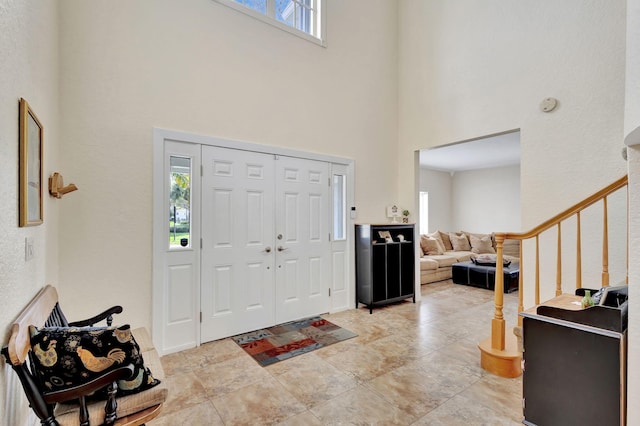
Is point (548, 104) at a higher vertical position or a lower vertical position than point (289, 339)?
higher

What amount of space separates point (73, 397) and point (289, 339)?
2.15m

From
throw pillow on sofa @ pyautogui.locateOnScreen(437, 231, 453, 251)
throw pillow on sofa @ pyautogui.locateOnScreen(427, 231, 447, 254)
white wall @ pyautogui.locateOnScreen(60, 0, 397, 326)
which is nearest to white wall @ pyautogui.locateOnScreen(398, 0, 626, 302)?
white wall @ pyautogui.locateOnScreen(60, 0, 397, 326)

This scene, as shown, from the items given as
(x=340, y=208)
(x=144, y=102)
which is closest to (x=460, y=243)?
(x=340, y=208)

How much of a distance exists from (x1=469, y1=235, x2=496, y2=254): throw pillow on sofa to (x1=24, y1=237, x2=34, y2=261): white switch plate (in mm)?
7943

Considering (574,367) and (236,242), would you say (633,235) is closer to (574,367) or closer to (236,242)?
(574,367)

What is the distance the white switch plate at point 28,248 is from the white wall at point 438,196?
803 cm

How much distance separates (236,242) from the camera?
10.9ft

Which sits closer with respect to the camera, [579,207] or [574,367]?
[574,367]

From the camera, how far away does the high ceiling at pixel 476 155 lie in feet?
18.0

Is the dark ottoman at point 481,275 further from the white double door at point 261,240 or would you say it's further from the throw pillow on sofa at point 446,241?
the white double door at point 261,240

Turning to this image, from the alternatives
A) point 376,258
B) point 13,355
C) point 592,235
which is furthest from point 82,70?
point 592,235

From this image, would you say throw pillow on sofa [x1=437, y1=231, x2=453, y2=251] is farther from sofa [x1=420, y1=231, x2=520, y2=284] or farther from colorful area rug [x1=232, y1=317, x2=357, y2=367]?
colorful area rug [x1=232, y1=317, x2=357, y2=367]

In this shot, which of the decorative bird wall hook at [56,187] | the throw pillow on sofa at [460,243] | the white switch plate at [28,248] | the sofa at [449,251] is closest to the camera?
the white switch plate at [28,248]

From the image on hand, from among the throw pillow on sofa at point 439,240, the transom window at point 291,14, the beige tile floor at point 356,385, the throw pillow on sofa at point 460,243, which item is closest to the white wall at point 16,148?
the beige tile floor at point 356,385
